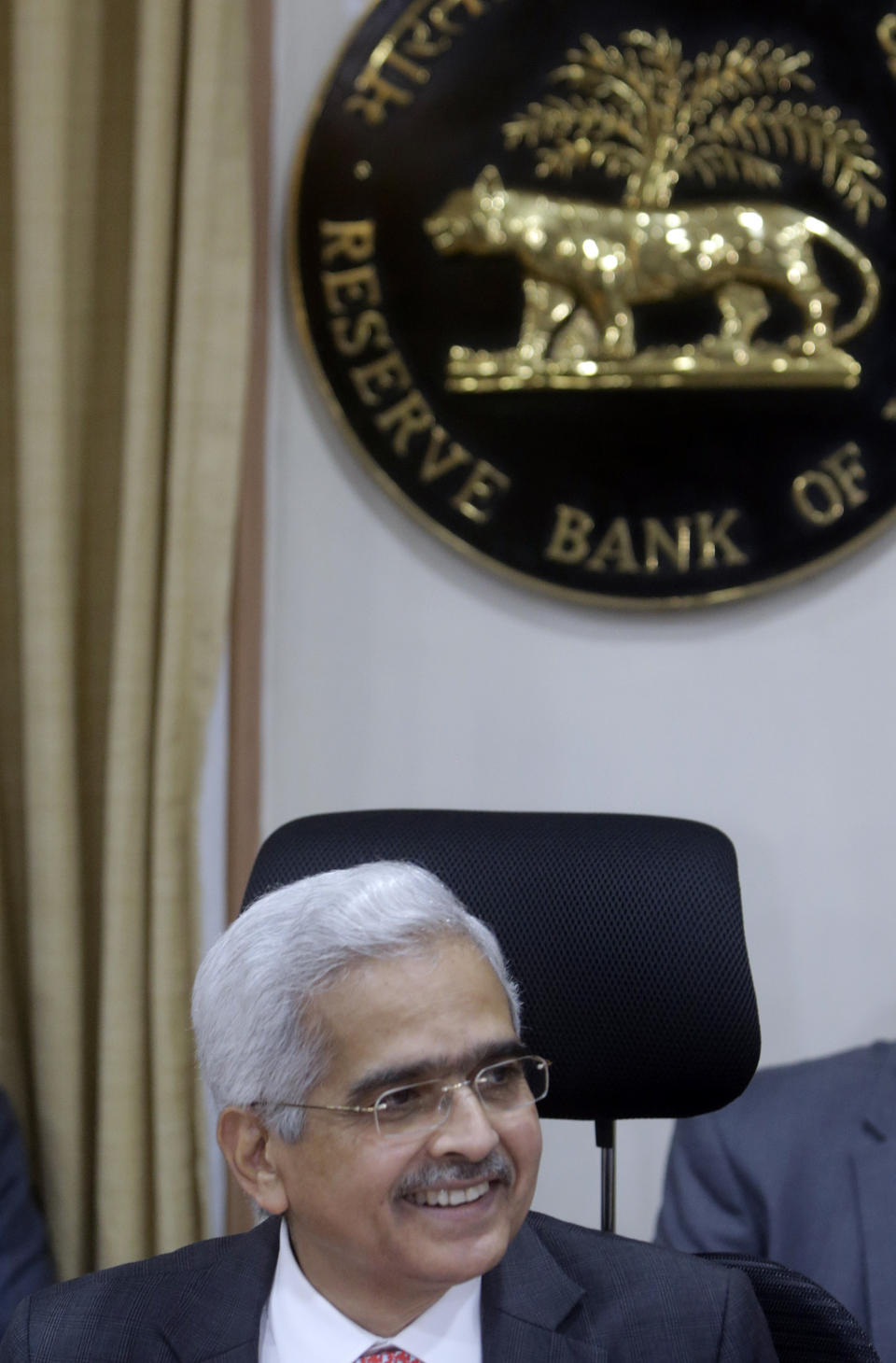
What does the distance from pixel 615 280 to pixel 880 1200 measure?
1.51m

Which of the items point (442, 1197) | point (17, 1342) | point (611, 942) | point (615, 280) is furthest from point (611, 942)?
point (615, 280)

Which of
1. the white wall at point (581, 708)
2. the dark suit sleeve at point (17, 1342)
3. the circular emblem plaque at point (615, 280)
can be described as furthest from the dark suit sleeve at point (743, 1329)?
the circular emblem plaque at point (615, 280)

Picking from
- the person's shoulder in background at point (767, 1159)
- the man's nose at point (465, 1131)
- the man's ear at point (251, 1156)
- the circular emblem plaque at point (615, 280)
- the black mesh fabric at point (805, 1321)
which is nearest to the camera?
the man's nose at point (465, 1131)

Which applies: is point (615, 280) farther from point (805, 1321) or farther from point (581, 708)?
point (805, 1321)

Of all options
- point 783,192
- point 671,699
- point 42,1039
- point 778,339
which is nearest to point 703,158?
point 783,192

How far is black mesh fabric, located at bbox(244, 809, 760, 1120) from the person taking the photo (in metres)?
1.57

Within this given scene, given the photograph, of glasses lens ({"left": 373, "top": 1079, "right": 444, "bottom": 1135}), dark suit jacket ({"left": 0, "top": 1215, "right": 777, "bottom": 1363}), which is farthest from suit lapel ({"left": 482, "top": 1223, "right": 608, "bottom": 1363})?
glasses lens ({"left": 373, "top": 1079, "right": 444, "bottom": 1135})

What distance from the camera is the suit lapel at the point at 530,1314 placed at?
1.37m

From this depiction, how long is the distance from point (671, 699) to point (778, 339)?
2.08 ft

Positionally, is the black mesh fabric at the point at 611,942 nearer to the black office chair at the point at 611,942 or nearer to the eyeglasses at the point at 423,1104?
the black office chair at the point at 611,942

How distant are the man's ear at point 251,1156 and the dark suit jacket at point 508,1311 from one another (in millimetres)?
90

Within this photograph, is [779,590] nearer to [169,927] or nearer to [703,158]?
[703,158]

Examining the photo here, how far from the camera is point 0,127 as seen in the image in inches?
96.2

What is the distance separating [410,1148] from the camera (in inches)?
50.2
